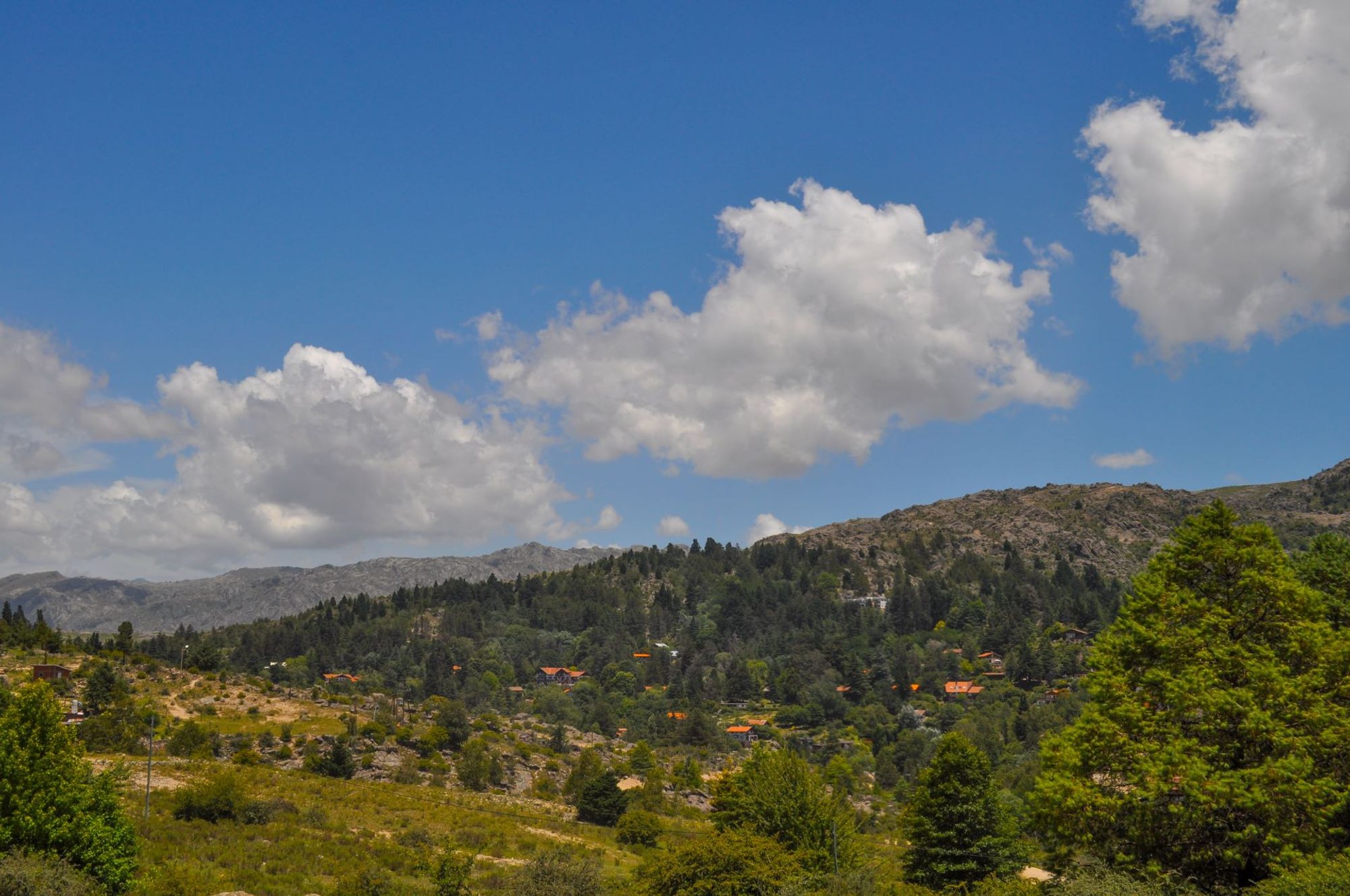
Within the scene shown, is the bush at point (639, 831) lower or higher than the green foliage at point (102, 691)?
lower

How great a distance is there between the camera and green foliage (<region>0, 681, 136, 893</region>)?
30.6 meters

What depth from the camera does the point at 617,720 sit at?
6083 inches

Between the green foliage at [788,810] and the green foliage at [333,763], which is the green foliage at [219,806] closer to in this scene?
the green foliage at [788,810]

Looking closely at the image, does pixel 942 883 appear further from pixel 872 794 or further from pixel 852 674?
pixel 852 674

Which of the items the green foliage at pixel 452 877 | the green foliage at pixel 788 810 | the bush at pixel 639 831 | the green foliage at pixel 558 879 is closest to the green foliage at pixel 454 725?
the bush at pixel 639 831

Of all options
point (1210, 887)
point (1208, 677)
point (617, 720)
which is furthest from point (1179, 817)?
point (617, 720)

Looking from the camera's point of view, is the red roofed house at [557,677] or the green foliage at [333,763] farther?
the red roofed house at [557,677]

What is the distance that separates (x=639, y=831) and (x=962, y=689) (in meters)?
128

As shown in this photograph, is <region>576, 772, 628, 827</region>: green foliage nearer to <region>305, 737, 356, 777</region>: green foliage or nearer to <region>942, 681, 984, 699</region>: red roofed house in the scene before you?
<region>305, 737, 356, 777</region>: green foliage

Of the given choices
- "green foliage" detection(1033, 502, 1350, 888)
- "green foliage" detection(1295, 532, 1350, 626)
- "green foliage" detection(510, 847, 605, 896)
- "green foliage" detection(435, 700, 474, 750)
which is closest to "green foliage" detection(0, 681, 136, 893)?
"green foliage" detection(510, 847, 605, 896)

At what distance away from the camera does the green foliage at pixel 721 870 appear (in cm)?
3209

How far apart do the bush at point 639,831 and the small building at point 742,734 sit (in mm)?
86555

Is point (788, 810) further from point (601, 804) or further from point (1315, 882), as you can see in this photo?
point (601, 804)

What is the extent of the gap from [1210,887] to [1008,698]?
146 meters
